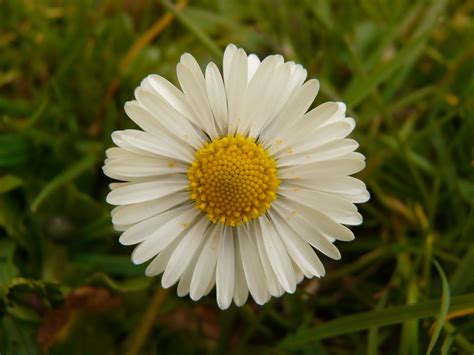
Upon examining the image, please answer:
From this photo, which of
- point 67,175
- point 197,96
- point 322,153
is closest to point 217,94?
point 197,96

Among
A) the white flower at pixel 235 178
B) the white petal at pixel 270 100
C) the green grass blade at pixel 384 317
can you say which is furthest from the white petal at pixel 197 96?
the green grass blade at pixel 384 317

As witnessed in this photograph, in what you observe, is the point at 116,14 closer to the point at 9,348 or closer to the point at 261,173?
the point at 261,173

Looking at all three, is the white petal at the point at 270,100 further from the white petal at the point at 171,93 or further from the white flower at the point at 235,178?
the white petal at the point at 171,93

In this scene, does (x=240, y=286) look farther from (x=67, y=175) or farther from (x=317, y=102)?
(x=317, y=102)

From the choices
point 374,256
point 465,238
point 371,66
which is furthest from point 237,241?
point 371,66

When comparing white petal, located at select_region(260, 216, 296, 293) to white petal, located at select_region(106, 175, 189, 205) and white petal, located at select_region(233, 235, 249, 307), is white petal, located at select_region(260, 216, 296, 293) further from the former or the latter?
white petal, located at select_region(106, 175, 189, 205)

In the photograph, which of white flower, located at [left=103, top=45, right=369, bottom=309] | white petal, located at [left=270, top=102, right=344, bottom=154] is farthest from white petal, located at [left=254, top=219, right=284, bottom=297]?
white petal, located at [left=270, top=102, right=344, bottom=154]
